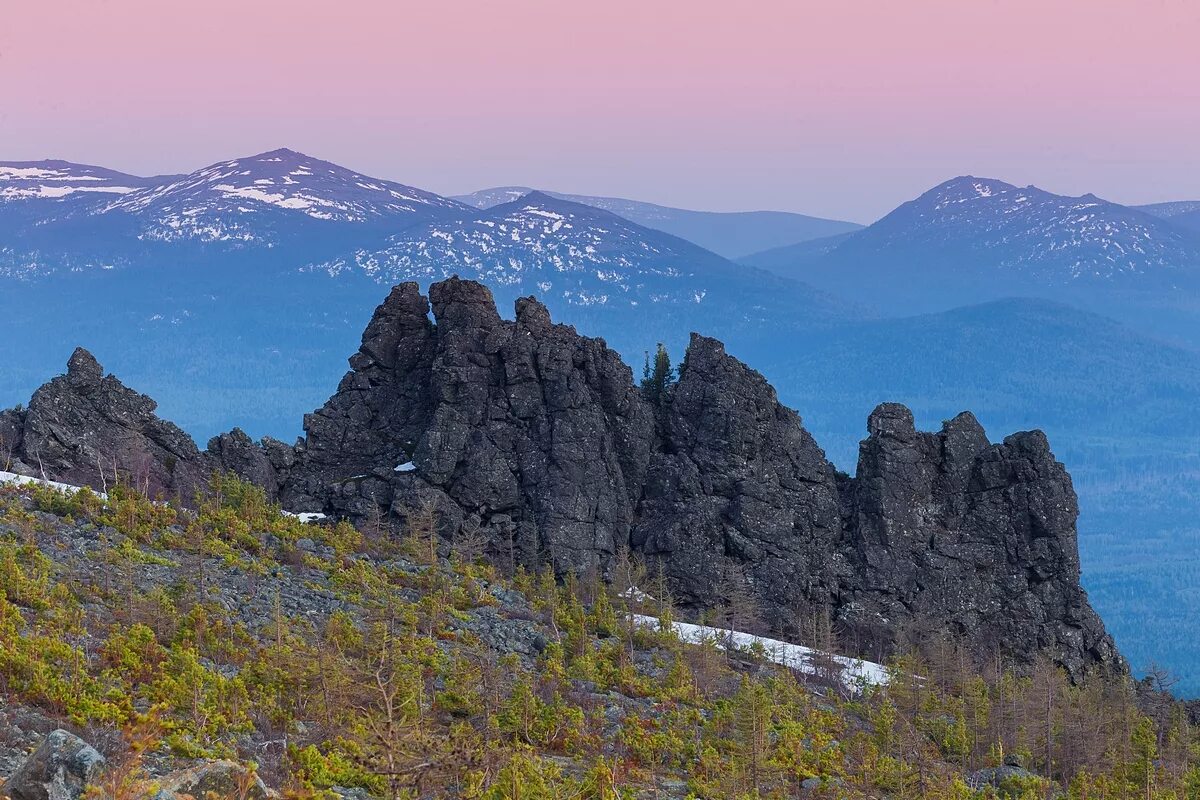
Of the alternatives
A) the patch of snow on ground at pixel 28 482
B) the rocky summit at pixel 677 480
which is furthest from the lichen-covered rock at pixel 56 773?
the rocky summit at pixel 677 480

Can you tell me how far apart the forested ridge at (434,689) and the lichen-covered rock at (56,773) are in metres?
0.42

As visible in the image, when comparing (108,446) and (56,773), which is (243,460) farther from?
(56,773)

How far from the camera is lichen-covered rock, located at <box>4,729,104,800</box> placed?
2608 centimetres

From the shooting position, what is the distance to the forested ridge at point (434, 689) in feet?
119

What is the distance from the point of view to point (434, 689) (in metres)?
49.6

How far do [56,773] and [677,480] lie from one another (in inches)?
2882

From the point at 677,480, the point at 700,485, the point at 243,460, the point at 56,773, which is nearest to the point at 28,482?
the point at 243,460

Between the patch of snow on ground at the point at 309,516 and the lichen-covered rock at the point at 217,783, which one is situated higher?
the lichen-covered rock at the point at 217,783

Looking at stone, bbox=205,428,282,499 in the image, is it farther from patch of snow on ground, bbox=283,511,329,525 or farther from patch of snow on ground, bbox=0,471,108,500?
patch of snow on ground, bbox=0,471,108,500

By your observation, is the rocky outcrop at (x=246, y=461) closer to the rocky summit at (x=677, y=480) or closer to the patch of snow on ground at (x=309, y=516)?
the rocky summit at (x=677, y=480)

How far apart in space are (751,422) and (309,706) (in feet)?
201

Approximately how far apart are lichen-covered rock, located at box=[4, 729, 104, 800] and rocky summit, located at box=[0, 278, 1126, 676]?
2433 inches

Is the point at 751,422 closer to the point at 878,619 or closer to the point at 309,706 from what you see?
the point at 878,619

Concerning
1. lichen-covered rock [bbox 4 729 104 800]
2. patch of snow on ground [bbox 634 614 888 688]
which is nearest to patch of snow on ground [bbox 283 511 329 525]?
patch of snow on ground [bbox 634 614 888 688]
